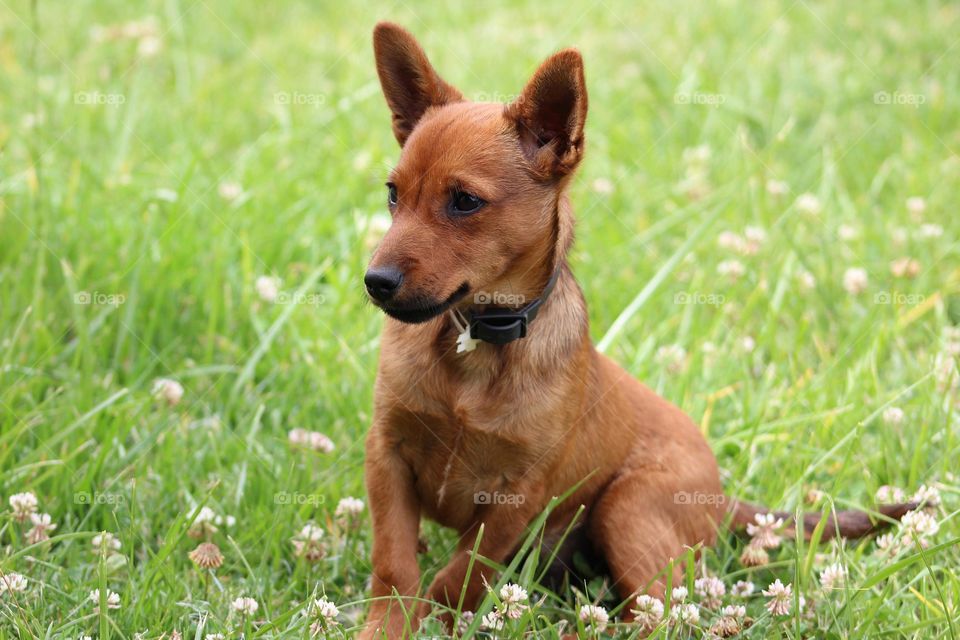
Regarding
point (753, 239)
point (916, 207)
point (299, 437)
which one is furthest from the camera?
point (916, 207)

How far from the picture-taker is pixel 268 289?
5.08m

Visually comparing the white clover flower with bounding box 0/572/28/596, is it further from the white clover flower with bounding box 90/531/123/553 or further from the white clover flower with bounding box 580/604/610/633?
the white clover flower with bounding box 580/604/610/633

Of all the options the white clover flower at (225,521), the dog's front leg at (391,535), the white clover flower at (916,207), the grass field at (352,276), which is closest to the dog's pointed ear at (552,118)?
the dog's front leg at (391,535)

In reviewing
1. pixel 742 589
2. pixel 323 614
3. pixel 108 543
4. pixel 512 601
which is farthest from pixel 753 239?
pixel 108 543

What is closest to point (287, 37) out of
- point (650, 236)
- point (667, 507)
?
point (650, 236)

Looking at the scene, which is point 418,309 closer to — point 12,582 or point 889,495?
point 12,582

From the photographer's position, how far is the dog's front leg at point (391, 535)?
3426 millimetres

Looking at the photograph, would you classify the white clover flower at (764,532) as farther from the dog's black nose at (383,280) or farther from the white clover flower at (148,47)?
the white clover flower at (148,47)

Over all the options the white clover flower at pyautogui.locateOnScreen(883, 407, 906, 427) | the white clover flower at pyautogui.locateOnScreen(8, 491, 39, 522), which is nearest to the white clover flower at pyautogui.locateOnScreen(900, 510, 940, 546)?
→ the white clover flower at pyautogui.locateOnScreen(883, 407, 906, 427)

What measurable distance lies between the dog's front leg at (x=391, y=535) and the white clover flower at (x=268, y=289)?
165 cm

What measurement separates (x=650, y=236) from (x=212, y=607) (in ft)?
11.4

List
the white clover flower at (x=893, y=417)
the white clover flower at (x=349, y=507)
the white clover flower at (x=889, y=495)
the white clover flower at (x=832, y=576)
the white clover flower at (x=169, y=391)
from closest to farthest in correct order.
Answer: the white clover flower at (x=832, y=576), the white clover flower at (x=349, y=507), the white clover flower at (x=889, y=495), the white clover flower at (x=169, y=391), the white clover flower at (x=893, y=417)

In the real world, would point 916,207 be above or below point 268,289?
above

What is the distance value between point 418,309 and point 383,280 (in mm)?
148
